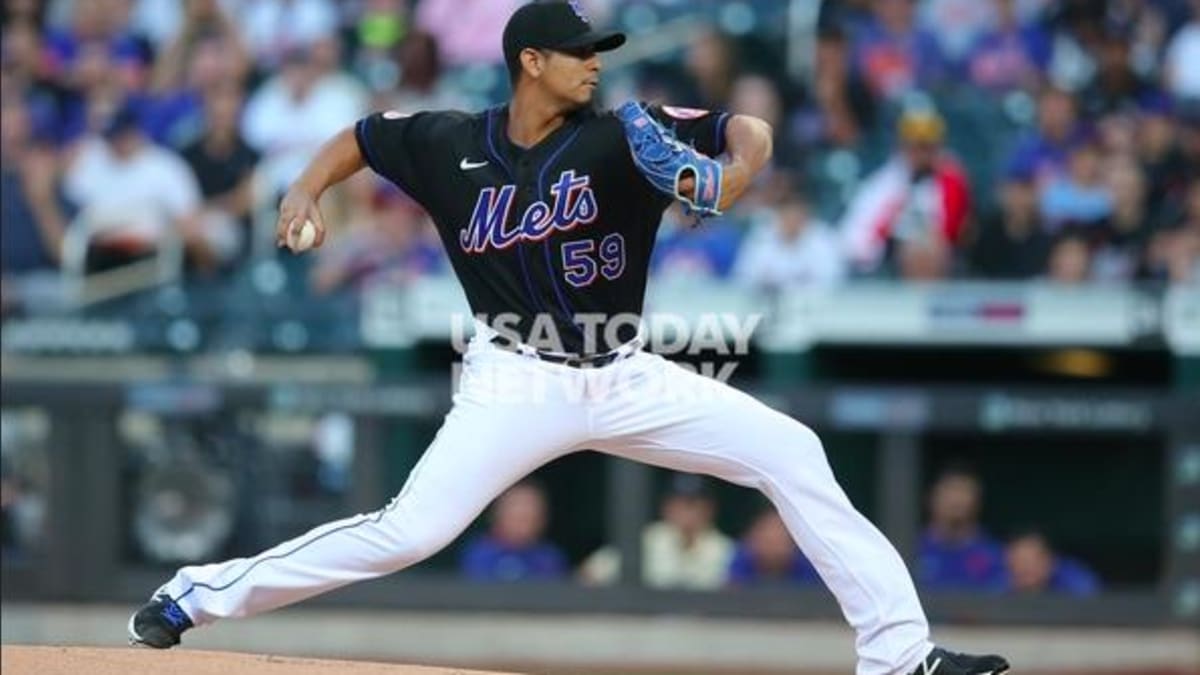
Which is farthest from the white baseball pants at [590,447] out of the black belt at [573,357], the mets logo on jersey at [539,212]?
the mets logo on jersey at [539,212]

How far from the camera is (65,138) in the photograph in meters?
11.7

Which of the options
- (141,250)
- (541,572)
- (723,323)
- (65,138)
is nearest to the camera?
(723,323)

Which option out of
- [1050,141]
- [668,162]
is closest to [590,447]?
[668,162]

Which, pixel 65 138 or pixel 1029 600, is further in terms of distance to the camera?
pixel 65 138

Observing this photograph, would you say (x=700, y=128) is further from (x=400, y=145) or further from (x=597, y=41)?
(x=400, y=145)

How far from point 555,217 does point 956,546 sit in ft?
15.2

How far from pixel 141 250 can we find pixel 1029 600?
431cm

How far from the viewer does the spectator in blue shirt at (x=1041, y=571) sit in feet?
32.5

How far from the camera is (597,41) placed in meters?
5.70

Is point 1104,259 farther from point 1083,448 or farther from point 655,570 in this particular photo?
point 655,570

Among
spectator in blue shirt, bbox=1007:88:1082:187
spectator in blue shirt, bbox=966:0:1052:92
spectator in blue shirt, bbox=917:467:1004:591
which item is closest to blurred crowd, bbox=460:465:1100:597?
spectator in blue shirt, bbox=917:467:1004:591

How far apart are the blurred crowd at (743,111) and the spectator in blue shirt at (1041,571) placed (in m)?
1.15

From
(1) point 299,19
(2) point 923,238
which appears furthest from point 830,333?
(1) point 299,19

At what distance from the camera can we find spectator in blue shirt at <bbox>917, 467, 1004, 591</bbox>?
32.4ft
